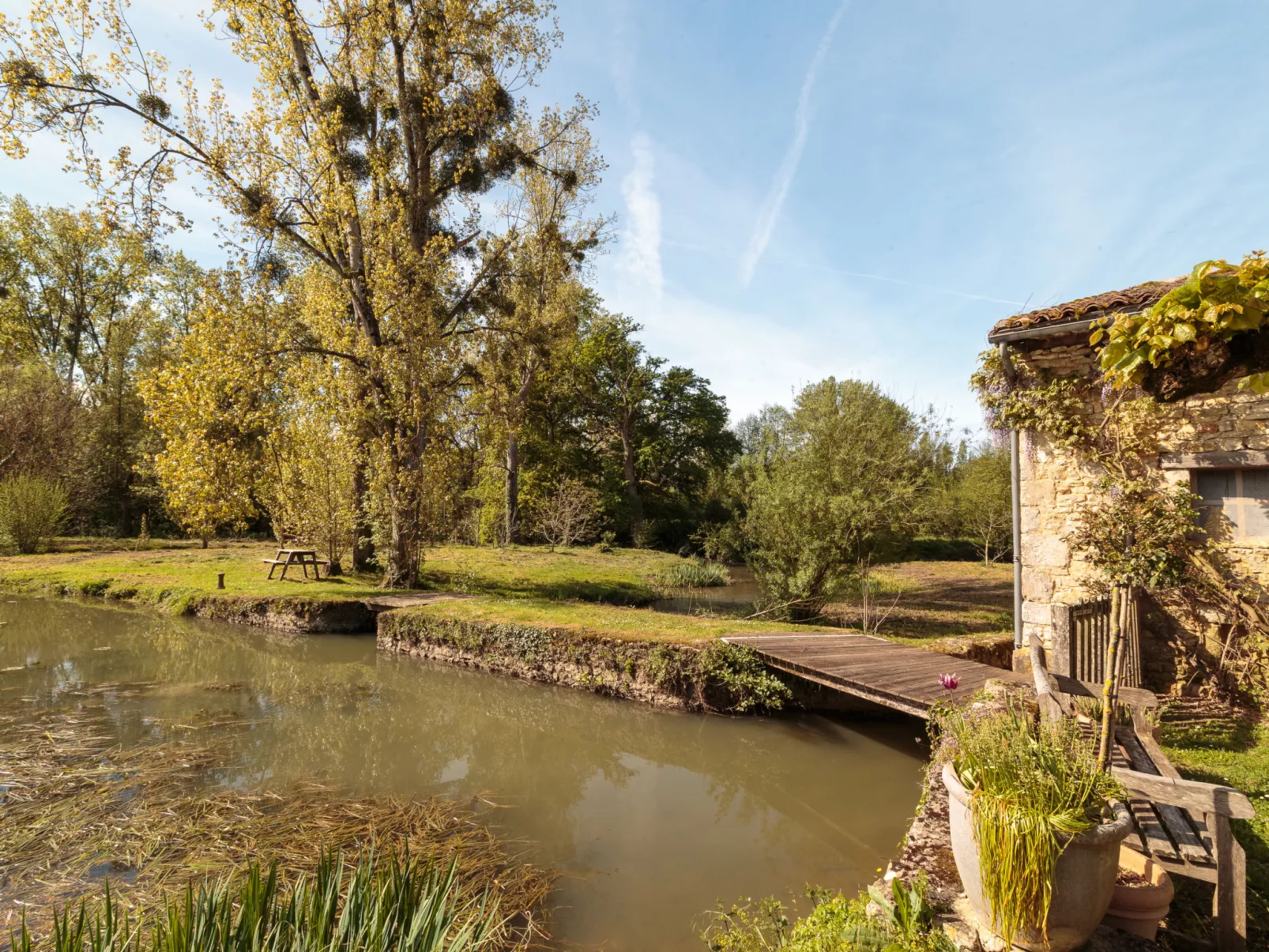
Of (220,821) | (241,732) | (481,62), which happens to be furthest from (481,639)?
(481,62)

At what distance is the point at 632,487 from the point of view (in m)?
29.2

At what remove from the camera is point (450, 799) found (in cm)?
559

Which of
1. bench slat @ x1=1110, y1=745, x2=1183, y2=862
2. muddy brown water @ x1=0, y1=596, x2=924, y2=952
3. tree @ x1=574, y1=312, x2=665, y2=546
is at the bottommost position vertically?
muddy brown water @ x1=0, y1=596, x2=924, y2=952

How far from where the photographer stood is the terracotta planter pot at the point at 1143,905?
2.66m

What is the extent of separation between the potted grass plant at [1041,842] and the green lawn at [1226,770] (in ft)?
3.54

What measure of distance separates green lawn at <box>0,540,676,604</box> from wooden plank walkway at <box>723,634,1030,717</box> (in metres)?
7.10

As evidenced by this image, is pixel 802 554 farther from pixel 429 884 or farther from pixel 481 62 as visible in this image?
pixel 481 62

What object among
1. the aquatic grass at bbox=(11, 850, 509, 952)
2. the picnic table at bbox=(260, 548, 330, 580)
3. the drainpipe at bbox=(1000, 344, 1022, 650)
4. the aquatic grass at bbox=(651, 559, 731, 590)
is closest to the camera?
the aquatic grass at bbox=(11, 850, 509, 952)

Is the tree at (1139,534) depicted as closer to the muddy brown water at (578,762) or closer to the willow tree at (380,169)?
the muddy brown water at (578,762)

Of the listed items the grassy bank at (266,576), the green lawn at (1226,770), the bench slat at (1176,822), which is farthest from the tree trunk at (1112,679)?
the grassy bank at (266,576)

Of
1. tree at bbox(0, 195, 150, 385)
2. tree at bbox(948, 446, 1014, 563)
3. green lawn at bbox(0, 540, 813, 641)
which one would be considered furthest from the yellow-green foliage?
tree at bbox(0, 195, 150, 385)

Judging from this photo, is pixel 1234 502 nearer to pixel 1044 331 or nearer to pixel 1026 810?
pixel 1044 331

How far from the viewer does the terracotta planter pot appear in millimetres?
2664

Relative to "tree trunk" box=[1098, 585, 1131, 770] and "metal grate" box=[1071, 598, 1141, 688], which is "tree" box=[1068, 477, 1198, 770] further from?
"tree trunk" box=[1098, 585, 1131, 770]
